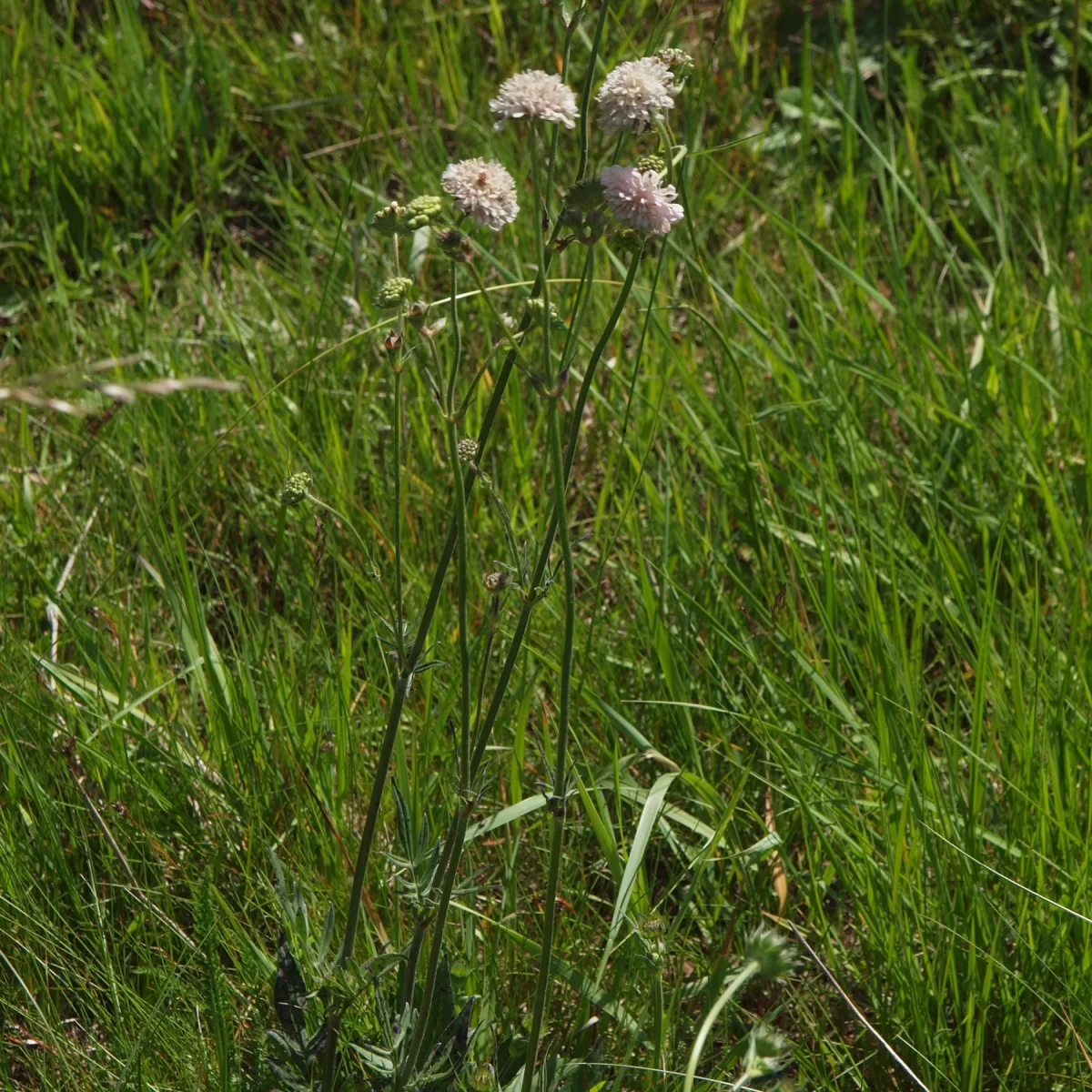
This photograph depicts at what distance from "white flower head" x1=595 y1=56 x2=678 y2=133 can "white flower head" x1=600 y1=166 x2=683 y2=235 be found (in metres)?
0.05

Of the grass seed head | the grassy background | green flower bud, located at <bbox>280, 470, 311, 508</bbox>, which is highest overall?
green flower bud, located at <bbox>280, 470, 311, 508</bbox>

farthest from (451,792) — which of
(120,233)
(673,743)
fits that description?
(120,233)

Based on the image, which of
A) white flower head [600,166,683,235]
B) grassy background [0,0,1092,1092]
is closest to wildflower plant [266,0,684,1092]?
white flower head [600,166,683,235]

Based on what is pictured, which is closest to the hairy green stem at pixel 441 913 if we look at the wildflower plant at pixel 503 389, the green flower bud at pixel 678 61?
the wildflower plant at pixel 503 389

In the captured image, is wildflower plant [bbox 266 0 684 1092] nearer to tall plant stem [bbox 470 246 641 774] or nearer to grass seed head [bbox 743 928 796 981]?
tall plant stem [bbox 470 246 641 774]

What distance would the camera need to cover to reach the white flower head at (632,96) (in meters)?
1.07

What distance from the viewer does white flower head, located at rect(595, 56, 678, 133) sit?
1.07 metres

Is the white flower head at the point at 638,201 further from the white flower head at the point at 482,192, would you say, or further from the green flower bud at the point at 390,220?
the green flower bud at the point at 390,220

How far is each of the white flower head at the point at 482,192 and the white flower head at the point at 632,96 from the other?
0.11 m

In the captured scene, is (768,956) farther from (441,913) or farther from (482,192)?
(482,192)

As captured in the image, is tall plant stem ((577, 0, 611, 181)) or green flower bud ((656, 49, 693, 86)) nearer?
tall plant stem ((577, 0, 611, 181))

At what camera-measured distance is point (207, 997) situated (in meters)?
1.38

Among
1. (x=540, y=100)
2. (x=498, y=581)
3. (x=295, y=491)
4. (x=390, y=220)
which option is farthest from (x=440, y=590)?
(x=540, y=100)

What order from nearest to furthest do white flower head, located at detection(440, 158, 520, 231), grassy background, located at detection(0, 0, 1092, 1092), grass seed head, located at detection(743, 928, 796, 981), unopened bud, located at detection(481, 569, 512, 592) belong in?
grass seed head, located at detection(743, 928, 796, 981) → white flower head, located at detection(440, 158, 520, 231) → unopened bud, located at detection(481, 569, 512, 592) → grassy background, located at detection(0, 0, 1092, 1092)
